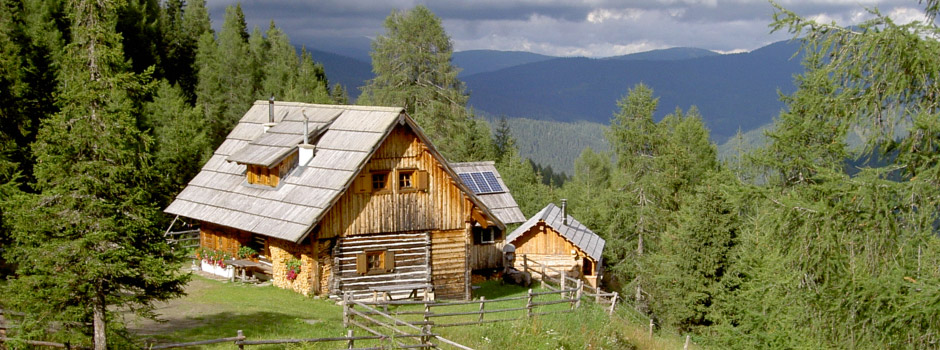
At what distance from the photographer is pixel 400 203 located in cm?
2495

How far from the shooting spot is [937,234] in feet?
36.6

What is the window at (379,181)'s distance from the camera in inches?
973

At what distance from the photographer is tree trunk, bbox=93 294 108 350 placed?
1338 centimetres

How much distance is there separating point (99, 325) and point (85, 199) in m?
2.26

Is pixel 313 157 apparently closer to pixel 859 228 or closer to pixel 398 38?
pixel 859 228

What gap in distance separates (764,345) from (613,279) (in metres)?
24.2

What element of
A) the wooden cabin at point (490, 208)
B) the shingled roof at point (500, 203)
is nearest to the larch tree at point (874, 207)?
the wooden cabin at point (490, 208)

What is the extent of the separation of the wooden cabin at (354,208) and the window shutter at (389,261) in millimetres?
32

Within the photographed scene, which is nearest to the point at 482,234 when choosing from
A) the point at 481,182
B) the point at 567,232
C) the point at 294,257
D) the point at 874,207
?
Result: the point at 481,182

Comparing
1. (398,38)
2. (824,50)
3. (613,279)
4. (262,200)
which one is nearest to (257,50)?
(398,38)

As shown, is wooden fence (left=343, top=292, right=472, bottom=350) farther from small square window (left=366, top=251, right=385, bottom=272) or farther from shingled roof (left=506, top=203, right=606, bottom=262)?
shingled roof (left=506, top=203, right=606, bottom=262)

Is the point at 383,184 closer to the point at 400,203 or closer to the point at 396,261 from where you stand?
the point at 400,203

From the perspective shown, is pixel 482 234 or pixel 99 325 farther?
pixel 482 234

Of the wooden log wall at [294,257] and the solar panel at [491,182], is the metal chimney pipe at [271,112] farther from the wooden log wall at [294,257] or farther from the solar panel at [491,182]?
the solar panel at [491,182]
